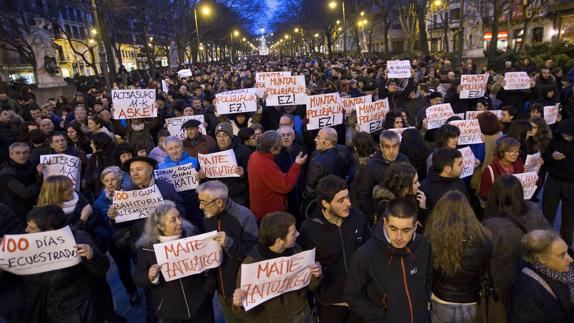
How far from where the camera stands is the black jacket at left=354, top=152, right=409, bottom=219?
4.14 m

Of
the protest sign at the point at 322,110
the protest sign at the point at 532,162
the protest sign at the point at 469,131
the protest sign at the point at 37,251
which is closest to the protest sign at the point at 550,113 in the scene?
the protest sign at the point at 469,131

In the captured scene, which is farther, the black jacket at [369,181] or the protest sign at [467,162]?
the protest sign at [467,162]

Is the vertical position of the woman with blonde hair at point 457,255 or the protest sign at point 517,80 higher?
the protest sign at point 517,80

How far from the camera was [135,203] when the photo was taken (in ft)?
13.5

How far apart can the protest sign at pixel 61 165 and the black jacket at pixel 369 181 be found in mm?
3811

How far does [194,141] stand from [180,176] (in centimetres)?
120

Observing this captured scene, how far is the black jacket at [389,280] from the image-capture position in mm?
2766

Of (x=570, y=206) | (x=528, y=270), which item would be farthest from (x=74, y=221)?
(x=570, y=206)

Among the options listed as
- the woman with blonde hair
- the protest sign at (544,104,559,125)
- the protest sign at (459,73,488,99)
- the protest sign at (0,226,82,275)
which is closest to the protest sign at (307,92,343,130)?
the protest sign at (459,73,488,99)

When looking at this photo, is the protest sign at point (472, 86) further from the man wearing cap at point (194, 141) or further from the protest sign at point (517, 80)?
the man wearing cap at point (194, 141)

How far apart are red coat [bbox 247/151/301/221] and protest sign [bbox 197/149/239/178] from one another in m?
0.58

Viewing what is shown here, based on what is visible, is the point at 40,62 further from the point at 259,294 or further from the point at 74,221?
the point at 259,294

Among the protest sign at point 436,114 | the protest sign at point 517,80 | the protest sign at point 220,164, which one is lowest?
the protest sign at point 220,164

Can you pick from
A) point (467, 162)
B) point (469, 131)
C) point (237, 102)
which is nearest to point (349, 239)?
point (467, 162)
